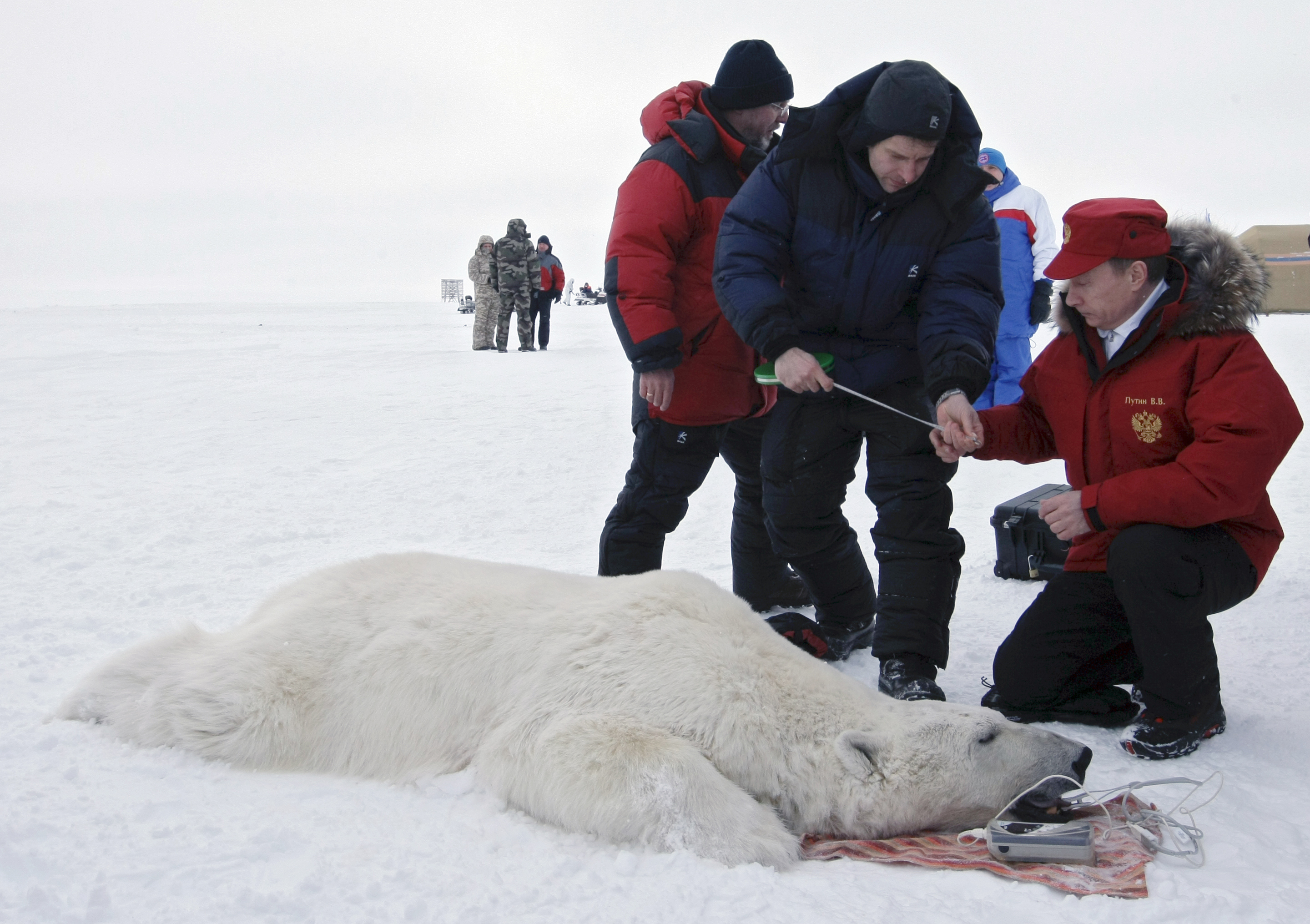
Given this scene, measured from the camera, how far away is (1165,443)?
3.01m

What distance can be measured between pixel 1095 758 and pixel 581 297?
60273 millimetres

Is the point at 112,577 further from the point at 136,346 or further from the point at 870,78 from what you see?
the point at 136,346

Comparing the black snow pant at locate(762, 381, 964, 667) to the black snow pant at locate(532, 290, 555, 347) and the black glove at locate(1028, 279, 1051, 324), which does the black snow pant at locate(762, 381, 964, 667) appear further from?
the black snow pant at locate(532, 290, 555, 347)

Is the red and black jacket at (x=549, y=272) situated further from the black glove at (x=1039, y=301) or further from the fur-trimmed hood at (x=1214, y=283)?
the fur-trimmed hood at (x=1214, y=283)

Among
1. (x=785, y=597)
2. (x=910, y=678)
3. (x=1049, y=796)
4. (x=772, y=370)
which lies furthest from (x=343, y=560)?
(x=1049, y=796)

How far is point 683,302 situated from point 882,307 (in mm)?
865

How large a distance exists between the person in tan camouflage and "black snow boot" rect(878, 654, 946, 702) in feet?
50.5

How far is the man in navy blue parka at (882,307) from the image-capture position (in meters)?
3.27

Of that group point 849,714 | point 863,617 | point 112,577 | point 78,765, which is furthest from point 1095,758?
point 112,577

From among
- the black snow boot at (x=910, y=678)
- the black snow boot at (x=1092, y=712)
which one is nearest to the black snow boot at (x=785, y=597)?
the black snow boot at (x=910, y=678)

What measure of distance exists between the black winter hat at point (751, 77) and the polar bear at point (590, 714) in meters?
1.98

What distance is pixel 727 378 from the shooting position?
393cm

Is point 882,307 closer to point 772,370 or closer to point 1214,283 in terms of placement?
point 772,370

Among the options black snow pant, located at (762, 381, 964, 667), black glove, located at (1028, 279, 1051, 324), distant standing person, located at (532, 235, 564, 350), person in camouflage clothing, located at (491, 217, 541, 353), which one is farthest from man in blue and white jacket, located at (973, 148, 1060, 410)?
distant standing person, located at (532, 235, 564, 350)
